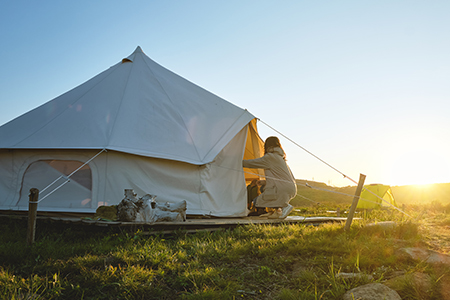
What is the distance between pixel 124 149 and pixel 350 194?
13.8m

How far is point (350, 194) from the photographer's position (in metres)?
16.7

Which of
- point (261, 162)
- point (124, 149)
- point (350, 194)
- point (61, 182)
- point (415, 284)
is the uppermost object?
point (124, 149)

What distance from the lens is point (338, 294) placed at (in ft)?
8.79

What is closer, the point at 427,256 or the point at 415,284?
the point at 415,284

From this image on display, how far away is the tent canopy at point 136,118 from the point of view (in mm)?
6062

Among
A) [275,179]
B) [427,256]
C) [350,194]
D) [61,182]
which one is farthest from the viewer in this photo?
[350,194]

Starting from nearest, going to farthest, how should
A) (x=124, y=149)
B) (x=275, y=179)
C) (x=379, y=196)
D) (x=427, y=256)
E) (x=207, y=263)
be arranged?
(x=427, y=256) < (x=207, y=263) < (x=124, y=149) < (x=275, y=179) < (x=379, y=196)

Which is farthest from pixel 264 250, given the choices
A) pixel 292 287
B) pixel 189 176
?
pixel 189 176

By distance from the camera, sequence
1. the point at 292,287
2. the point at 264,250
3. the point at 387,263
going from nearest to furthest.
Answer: the point at 292,287
the point at 387,263
the point at 264,250

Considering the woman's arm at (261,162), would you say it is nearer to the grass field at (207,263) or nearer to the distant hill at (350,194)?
the grass field at (207,263)

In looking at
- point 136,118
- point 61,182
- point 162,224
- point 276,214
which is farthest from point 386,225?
point 61,182

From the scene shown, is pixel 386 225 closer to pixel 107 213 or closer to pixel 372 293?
pixel 372 293

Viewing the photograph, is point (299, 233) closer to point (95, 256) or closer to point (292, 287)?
point (292, 287)

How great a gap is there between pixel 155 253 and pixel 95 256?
2.11 ft
